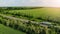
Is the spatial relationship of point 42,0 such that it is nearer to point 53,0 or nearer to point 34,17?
point 53,0

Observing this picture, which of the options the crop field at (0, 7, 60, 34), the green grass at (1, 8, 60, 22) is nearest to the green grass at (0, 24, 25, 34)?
the crop field at (0, 7, 60, 34)

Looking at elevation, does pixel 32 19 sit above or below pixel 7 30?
above

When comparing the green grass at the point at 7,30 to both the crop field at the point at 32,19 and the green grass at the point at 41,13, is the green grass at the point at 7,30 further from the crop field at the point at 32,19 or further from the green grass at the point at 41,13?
the green grass at the point at 41,13

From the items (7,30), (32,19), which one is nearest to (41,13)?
(32,19)

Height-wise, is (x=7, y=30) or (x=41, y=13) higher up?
(x=41, y=13)

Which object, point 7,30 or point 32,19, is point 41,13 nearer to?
point 32,19

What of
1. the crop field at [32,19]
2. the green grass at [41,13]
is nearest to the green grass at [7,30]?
the crop field at [32,19]

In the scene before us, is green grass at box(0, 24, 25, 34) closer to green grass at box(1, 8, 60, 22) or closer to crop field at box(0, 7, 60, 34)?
crop field at box(0, 7, 60, 34)

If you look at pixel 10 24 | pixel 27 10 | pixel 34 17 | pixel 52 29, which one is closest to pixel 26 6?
pixel 27 10
